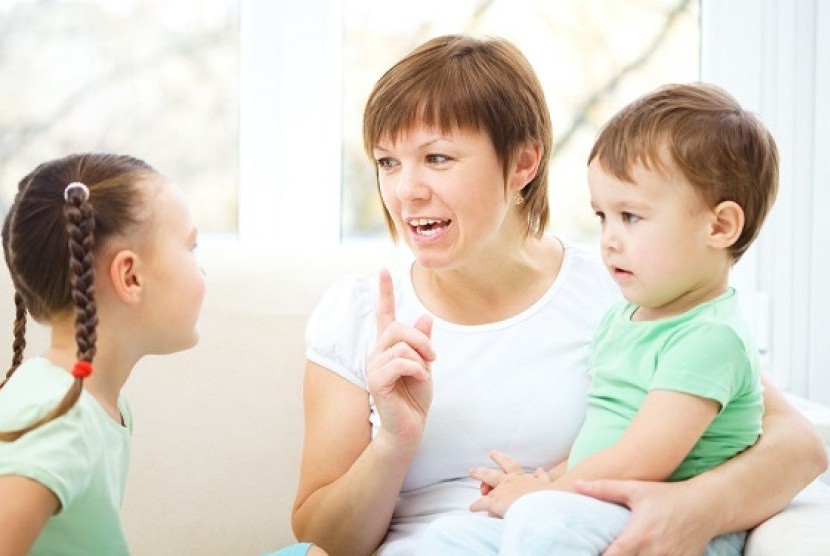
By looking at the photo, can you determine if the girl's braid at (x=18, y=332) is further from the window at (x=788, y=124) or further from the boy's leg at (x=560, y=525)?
the window at (x=788, y=124)

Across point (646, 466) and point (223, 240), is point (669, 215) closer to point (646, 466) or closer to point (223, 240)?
point (646, 466)

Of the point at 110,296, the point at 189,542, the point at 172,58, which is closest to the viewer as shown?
the point at 110,296

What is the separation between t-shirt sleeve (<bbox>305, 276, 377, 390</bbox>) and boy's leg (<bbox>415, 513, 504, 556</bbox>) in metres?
0.40

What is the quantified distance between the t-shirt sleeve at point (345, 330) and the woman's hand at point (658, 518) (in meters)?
0.52

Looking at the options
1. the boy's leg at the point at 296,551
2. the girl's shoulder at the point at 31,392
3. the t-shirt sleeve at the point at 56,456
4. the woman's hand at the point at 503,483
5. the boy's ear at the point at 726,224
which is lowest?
the boy's leg at the point at 296,551

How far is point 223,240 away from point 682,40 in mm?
1308

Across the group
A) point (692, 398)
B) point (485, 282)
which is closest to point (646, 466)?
point (692, 398)

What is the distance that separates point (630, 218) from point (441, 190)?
328 millimetres

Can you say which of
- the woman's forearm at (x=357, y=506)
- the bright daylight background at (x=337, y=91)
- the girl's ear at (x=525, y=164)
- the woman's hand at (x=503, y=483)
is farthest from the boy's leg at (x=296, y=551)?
the bright daylight background at (x=337, y=91)

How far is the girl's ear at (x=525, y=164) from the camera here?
6.41ft

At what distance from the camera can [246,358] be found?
223 centimetres

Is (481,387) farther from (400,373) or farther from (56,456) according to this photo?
(56,456)

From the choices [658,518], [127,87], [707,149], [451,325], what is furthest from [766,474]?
[127,87]

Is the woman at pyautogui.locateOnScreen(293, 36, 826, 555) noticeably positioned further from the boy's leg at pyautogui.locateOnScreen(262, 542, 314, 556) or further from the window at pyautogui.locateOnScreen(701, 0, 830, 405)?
the window at pyautogui.locateOnScreen(701, 0, 830, 405)
